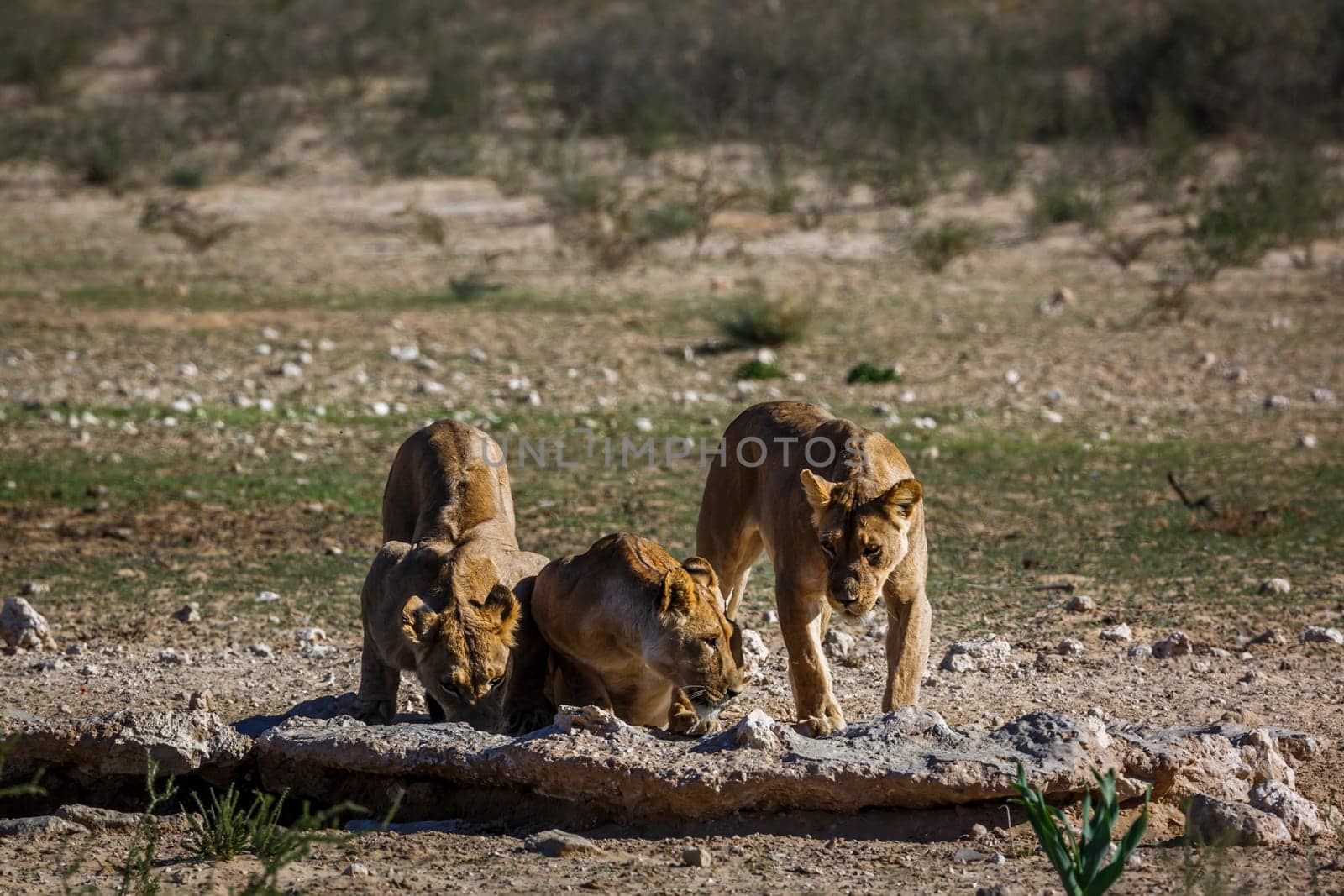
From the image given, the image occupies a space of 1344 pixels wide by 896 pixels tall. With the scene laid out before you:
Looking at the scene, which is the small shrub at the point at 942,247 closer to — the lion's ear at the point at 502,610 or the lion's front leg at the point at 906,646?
the lion's front leg at the point at 906,646

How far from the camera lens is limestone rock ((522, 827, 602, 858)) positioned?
230 inches

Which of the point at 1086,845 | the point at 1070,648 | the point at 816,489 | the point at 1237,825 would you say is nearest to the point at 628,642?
the point at 816,489

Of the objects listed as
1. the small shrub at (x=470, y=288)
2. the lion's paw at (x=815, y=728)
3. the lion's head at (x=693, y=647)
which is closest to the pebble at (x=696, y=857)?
the lion's head at (x=693, y=647)

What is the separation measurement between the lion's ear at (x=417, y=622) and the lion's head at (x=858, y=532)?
1541mm

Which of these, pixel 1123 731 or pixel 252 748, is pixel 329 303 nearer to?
pixel 252 748

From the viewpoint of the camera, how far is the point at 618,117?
31.1m

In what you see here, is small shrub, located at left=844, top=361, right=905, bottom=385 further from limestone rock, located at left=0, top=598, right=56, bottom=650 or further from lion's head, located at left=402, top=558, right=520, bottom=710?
lion's head, located at left=402, top=558, right=520, bottom=710

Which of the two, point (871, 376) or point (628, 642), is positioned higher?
point (628, 642)

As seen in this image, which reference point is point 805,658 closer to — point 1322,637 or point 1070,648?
point 1070,648

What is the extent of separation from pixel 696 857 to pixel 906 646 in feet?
5.56

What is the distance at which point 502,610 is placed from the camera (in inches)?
260

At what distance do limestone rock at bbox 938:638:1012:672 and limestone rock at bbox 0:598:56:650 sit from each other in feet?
15.4

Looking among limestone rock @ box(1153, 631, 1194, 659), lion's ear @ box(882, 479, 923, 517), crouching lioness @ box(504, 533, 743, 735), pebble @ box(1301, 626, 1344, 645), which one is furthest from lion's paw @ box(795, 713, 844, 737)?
pebble @ box(1301, 626, 1344, 645)

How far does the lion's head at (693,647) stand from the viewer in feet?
20.7
